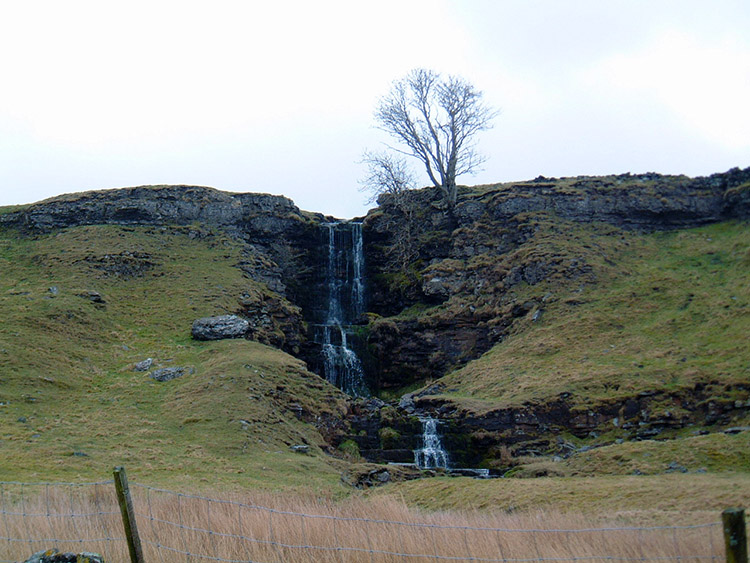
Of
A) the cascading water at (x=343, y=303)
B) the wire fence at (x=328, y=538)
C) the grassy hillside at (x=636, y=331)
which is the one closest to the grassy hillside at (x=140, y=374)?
the cascading water at (x=343, y=303)

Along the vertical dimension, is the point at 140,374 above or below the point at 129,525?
below

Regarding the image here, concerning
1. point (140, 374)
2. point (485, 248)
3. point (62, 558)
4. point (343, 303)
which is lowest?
point (140, 374)

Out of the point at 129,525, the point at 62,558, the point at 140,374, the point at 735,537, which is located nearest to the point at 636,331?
the point at 140,374

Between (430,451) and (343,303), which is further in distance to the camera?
(343,303)

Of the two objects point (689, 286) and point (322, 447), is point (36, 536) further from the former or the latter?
point (689, 286)

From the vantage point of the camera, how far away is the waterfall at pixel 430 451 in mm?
29469

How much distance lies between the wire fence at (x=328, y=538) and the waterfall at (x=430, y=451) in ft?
59.7

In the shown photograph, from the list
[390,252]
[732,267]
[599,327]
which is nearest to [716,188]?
[732,267]

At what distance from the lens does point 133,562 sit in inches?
349

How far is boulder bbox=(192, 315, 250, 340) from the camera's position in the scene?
3925 cm

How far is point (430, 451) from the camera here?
2997 cm

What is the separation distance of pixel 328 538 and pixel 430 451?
20.7 meters

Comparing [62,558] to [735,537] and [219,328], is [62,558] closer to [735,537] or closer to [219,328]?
[735,537]

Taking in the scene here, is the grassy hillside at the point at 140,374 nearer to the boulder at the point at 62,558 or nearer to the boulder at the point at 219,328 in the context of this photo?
the boulder at the point at 219,328
